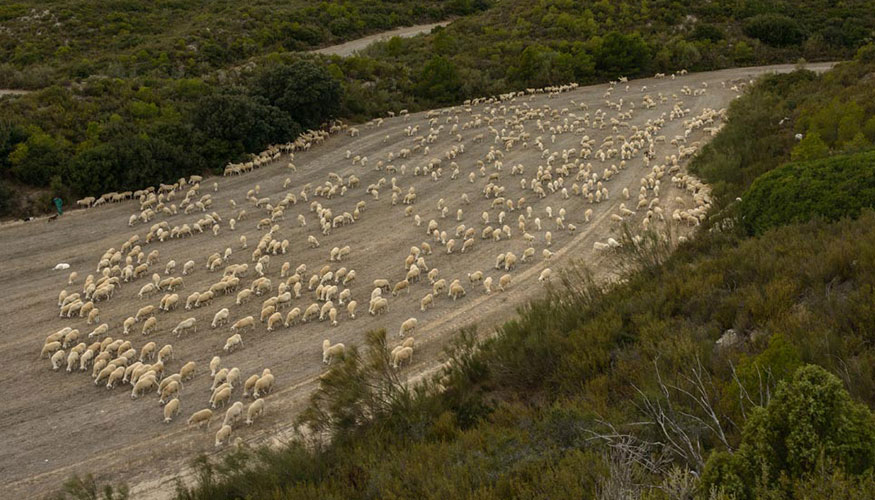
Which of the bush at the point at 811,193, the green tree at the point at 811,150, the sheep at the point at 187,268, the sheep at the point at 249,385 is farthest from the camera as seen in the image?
the sheep at the point at 187,268

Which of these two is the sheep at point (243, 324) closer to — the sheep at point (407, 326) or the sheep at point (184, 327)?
the sheep at point (184, 327)

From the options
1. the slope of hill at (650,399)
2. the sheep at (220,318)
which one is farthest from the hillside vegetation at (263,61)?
the slope of hill at (650,399)

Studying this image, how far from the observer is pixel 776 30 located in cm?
5278

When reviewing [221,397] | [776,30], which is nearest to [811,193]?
[221,397]

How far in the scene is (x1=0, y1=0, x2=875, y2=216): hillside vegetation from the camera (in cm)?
2675

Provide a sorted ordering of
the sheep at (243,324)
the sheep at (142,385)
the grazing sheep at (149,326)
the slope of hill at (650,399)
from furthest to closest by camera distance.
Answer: the grazing sheep at (149,326) → the sheep at (243,324) → the sheep at (142,385) → the slope of hill at (650,399)

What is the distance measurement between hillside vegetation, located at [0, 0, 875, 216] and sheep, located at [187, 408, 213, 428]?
57.5 ft

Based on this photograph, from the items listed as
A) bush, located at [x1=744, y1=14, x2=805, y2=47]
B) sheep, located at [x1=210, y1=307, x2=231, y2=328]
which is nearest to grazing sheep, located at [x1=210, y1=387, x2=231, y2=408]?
sheep, located at [x1=210, y1=307, x2=231, y2=328]

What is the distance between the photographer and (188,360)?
544 inches

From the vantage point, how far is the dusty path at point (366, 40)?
58.1 metres

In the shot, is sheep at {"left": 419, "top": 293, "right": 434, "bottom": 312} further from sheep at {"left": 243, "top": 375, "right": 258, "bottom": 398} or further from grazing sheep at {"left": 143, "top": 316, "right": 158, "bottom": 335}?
grazing sheep at {"left": 143, "top": 316, "right": 158, "bottom": 335}

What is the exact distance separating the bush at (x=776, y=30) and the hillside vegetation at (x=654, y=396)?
4747 cm

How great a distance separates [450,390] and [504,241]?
32.3 ft

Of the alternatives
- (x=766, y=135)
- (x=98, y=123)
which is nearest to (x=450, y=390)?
(x=766, y=135)
